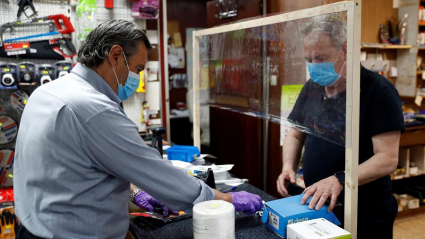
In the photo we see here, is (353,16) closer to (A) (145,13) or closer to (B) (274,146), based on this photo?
(A) (145,13)

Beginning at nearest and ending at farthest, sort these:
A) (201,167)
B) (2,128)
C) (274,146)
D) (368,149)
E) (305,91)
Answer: (368,149) < (305,91) < (201,167) < (2,128) < (274,146)

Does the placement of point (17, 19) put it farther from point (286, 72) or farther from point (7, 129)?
point (286, 72)

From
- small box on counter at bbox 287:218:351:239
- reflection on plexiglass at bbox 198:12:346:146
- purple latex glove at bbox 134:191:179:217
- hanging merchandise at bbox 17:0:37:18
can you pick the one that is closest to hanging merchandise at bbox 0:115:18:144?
hanging merchandise at bbox 17:0:37:18

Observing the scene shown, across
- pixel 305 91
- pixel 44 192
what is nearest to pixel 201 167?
pixel 305 91

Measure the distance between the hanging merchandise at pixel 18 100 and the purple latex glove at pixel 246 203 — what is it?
1960 mm

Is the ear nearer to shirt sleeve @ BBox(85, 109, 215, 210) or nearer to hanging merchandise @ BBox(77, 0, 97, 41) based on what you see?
shirt sleeve @ BBox(85, 109, 215, 210)

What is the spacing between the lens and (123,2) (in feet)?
9.93

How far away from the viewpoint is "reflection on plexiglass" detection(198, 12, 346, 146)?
142cm

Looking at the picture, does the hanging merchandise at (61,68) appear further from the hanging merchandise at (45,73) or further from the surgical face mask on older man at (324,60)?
the surgical face mask on older man at (324,60)

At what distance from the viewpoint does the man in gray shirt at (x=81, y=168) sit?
114cm

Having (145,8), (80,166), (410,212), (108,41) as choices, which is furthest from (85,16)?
(410,212)

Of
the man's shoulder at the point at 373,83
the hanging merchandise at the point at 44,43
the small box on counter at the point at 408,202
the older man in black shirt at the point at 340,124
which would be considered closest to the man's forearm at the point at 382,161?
the older man in black shirt at the point at 340,124

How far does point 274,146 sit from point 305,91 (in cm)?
184

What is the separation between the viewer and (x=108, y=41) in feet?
4.32
